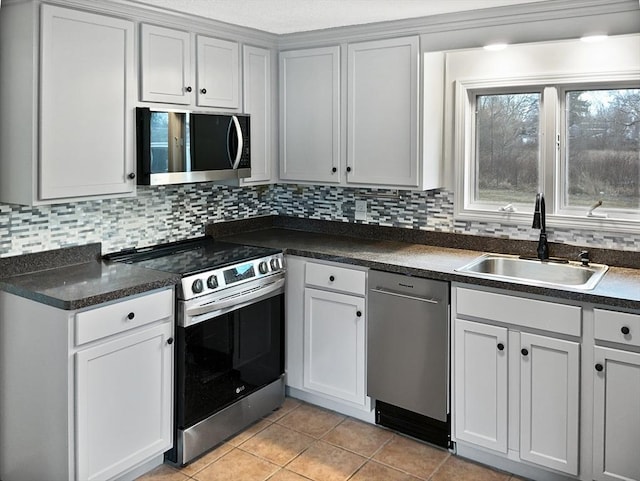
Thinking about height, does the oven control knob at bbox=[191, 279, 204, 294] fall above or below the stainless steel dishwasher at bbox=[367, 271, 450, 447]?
above

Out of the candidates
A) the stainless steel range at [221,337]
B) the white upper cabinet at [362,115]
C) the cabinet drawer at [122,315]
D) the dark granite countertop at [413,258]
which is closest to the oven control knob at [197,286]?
the stainless steel range at [221,337]

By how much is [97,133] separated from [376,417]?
203 centimetres

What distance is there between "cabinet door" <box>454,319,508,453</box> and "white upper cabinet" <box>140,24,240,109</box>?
1.80 meters

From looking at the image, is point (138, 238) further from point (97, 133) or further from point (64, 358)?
point (64, 358)

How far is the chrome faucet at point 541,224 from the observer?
3029mm

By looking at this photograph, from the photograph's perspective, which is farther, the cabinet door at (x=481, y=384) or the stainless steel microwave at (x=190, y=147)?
the stainless steel microwave at (x=190, y=147)

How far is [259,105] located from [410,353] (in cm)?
175

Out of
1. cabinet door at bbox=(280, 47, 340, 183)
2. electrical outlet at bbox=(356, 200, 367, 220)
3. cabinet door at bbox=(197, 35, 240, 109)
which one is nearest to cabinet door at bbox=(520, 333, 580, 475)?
electrical outlet at bbox=(356, 200, 367, 220)

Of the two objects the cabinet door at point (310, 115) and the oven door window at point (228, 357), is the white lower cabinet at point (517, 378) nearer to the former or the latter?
the oven door window at point (228, 357)

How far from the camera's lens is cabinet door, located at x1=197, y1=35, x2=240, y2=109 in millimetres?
3270

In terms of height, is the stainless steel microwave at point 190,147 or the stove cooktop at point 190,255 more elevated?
the stainless steel microwave at point 190,147

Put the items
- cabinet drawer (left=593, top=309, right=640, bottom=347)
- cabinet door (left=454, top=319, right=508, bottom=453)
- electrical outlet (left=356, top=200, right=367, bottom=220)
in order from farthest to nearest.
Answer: electrical outlet (left=356, top=200, right=367, bottom=220)
cabinet door (left=454, top=319, right=508, bottom=453)
cabinet drawer (left=593, top=309, right=640, bottom=347)

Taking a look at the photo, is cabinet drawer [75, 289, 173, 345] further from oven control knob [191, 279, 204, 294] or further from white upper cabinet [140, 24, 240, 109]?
white upper cabinet [140, 24, 240, 109]

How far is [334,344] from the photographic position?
131 inches
